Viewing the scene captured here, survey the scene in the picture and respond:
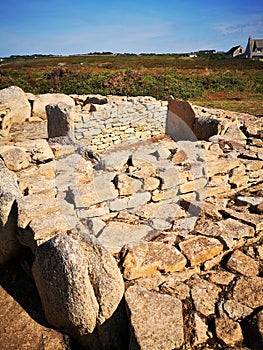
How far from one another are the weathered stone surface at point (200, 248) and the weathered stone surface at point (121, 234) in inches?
20.6

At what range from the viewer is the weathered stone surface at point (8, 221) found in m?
3.24

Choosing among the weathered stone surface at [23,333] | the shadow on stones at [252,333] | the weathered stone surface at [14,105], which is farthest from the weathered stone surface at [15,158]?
the weathered stone surface at [14,105]

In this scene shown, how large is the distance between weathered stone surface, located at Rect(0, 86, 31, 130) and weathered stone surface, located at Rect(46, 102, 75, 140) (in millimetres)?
2698

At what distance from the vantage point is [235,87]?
23578 mm

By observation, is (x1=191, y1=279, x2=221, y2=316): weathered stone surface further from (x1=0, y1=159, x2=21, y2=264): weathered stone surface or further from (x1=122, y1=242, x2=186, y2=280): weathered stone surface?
(x1=0, y1=159, x2=21, y2=264): weathered stone surface

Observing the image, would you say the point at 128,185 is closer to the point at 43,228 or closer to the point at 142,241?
the point at 142,241

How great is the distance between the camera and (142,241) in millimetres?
3355

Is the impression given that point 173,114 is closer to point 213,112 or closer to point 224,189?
point 213,112

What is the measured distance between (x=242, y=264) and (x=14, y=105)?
9.60 meters

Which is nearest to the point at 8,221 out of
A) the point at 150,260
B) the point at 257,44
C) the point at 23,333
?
the point at 23,333

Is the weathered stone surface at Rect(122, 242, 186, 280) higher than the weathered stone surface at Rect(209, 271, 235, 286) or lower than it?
higher

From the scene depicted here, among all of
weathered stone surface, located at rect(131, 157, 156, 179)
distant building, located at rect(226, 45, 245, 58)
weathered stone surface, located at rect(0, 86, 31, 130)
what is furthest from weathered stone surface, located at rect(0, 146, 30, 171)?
distant building, located at rect(226, 45, 245, 58)

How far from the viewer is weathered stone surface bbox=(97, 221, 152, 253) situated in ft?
10.9

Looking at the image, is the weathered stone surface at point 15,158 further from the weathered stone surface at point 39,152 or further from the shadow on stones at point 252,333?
the shadow on stones at point 252,333
